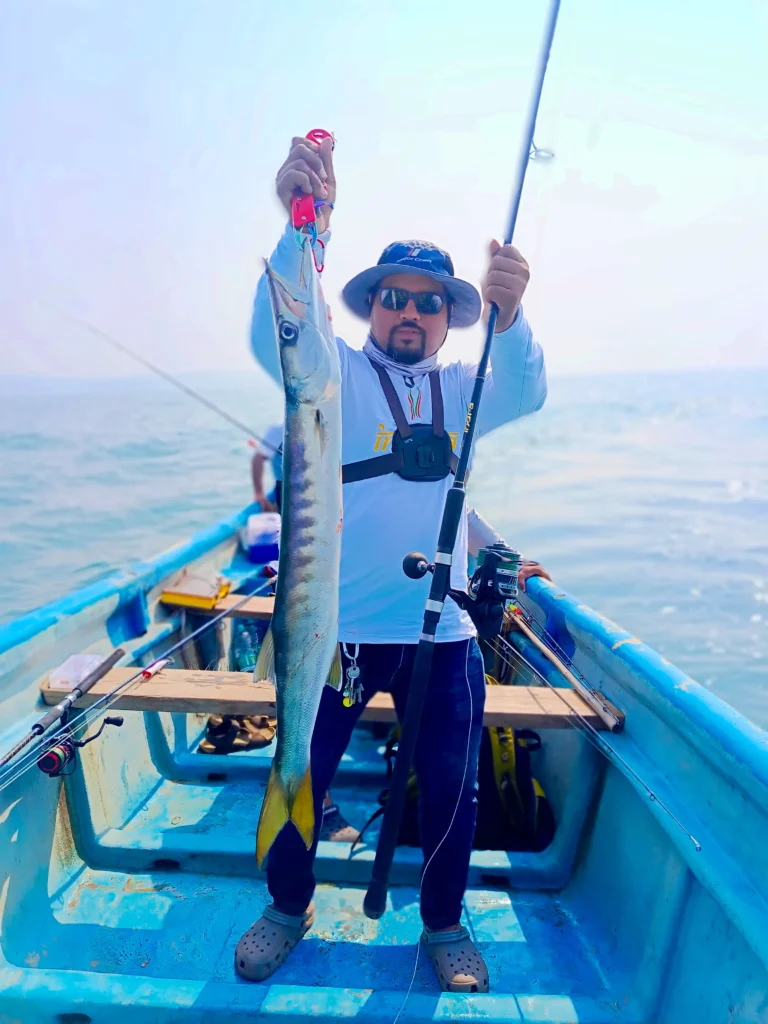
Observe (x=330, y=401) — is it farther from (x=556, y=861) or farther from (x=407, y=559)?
(x=556, y=861)

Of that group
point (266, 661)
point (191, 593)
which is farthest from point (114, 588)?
point (266, 661)

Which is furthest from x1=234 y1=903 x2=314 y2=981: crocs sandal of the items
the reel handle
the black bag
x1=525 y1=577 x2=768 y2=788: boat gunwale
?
x1=525 y1=577 x2=768 y2=788: boat gunwale

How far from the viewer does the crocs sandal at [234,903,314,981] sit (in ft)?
8.14

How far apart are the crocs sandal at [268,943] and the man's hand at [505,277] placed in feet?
8.05

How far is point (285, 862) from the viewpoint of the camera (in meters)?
2.52

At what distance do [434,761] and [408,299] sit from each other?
1765 mm

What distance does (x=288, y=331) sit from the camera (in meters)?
1.87

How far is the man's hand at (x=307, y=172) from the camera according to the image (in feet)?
6.68

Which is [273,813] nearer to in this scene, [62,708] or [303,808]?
[303,808]

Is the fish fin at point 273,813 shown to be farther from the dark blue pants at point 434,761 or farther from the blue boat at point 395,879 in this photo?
the blue boat at point 395,879

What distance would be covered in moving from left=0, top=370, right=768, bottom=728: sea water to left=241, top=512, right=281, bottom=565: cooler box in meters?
2.56

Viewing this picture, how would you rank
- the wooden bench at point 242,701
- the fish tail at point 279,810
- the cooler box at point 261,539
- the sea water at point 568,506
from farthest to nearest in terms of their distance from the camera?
1. the sea water at point 568,506
2. the cooler box at point 261,539
3. the wooden bench at point 242,701
4. the fish tail at point 279,810

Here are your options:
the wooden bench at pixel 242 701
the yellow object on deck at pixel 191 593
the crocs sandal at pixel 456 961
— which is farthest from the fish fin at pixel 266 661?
the yellow object on deck at pixel 191 593

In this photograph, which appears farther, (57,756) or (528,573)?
(528,573)
